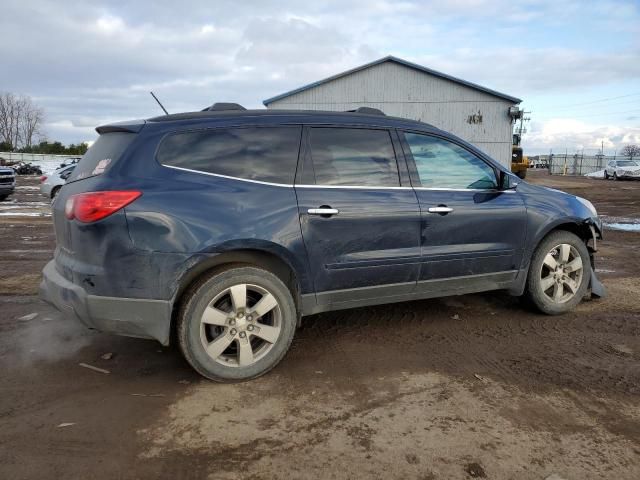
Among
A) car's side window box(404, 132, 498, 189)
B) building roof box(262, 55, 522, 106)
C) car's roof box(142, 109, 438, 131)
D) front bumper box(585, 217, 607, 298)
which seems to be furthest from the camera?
building roof box(262, 55, 522, 106)

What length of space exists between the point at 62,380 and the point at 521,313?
13.0 ft

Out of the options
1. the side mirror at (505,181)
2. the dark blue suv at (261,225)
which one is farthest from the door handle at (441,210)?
the side mirror at (505,181)

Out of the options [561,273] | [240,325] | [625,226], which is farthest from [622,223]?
[240,325]

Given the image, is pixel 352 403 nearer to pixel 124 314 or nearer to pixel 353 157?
pixel 124 314

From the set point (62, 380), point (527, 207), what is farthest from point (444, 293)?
point (62, 380)

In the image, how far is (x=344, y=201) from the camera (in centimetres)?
362

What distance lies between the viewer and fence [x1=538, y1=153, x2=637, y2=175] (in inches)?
2178

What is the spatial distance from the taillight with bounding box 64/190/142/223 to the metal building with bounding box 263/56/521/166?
23209mm

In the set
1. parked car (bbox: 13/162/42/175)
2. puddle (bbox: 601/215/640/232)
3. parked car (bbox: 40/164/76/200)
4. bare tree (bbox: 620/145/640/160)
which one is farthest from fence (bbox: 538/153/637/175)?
parked car (bbox: 13/162/42/175)

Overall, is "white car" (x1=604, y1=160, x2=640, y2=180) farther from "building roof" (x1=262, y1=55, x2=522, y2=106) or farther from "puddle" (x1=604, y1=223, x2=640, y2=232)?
"puddle" (x1=604, y1=223, x2=640, y2=232)

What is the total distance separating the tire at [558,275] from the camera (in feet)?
15.2

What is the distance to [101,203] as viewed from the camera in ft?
10.1

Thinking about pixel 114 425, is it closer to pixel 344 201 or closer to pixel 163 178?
pixel 163 178

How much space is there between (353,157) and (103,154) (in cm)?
177
